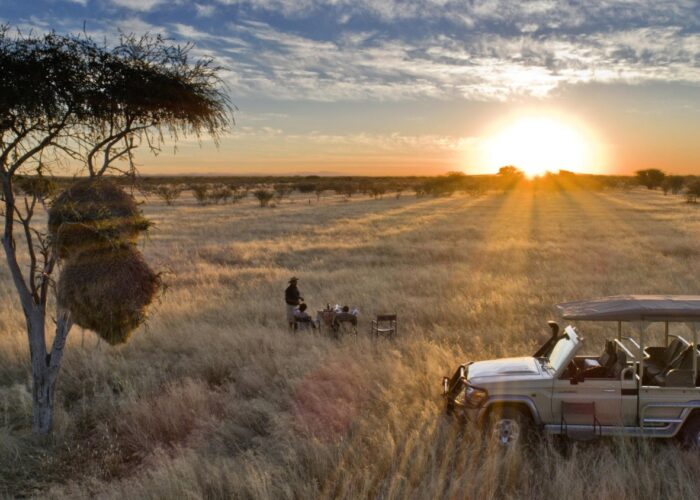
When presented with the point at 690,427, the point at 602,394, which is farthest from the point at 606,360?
the point at 690,427

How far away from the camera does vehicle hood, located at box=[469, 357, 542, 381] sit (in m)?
6.80

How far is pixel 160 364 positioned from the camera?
9.99 meters

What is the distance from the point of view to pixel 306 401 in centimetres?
795

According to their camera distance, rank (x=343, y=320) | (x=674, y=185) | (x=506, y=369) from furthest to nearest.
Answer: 1. (x=674, y=185)
2. (x=343, y=320)
3. (x=506, y=369)

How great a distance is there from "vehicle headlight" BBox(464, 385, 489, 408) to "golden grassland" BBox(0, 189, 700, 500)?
396 millimetres

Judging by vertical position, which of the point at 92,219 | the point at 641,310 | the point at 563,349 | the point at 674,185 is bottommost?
the point at 563,349

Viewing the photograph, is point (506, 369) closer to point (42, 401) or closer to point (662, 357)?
point (662, 357)

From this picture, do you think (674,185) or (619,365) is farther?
(674,185)

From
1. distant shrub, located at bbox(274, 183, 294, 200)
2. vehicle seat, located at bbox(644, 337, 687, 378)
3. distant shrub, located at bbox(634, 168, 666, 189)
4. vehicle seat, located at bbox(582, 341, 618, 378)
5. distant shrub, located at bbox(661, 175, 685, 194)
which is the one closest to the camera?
vehicle seat, located at bbox(582, 341, 618, 378)

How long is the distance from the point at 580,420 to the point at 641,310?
1536mm

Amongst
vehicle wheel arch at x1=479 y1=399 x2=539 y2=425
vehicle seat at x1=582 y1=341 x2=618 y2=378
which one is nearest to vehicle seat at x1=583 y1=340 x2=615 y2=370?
vehicle seat at x1=582 y1=341 x2=618 y2=378

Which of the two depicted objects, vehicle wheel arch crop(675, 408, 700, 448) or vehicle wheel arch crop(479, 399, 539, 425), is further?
vehicle wheel arch crop(479, 399, 539, 425)

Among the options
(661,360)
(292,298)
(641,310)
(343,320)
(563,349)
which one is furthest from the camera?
(292,298)

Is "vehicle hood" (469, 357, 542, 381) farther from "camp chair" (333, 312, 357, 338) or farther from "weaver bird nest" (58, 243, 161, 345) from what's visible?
"camp chair" (333, 312, 357, 338)
